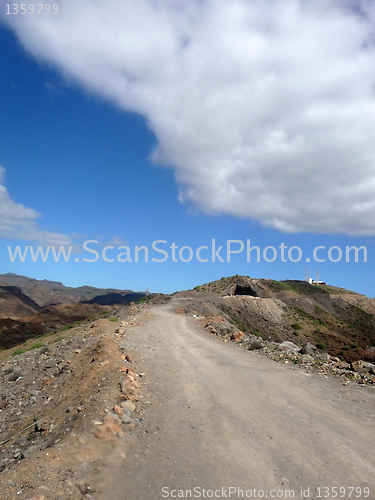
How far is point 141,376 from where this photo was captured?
12352 mm

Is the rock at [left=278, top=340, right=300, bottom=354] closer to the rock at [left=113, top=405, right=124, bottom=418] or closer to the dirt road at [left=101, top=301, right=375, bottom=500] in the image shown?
the dirt road at [left=101, top=301, right=375, bottom=500]

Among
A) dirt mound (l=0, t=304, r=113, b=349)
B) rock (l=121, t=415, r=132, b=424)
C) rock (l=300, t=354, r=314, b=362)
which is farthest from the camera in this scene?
dirt mound (l=0, t=304, r=113, b=349)

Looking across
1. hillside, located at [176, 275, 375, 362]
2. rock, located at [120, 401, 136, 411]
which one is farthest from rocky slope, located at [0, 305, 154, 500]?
hillside, located at [176, 275, 375, 362]

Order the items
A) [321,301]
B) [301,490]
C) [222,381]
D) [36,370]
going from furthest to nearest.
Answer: [321,301] → [36,370] → [222,381] → [301,490]

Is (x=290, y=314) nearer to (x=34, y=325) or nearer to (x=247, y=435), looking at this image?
(x=34, y=325)

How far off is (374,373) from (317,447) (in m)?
7.16

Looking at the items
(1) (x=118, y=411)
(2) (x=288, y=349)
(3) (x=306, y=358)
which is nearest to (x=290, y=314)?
(2) (x=288, y=349)

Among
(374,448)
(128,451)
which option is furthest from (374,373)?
(128,451)

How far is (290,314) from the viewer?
65812 millimetres

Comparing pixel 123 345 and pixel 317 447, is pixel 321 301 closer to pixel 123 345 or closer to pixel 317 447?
pixel 123 345

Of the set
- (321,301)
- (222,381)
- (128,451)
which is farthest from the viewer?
(321,301)

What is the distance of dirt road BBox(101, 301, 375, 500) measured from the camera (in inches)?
242

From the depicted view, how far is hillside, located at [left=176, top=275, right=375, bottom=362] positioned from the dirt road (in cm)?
1177

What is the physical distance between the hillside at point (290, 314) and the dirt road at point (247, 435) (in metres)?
11.8
